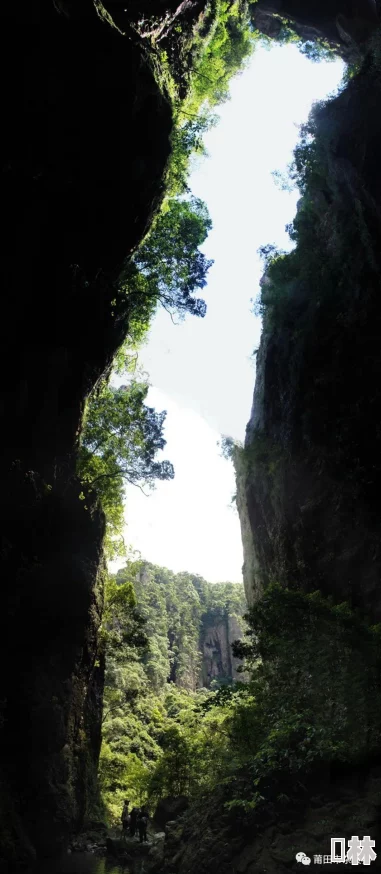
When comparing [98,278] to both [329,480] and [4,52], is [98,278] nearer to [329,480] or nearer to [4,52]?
[4,52]

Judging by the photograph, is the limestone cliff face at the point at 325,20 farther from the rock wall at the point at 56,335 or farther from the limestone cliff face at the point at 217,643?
the limestone cliff face at the point at 217,643

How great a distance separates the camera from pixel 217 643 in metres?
75.9

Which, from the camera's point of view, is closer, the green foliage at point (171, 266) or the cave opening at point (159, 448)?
the cave opening at point (159, 448)

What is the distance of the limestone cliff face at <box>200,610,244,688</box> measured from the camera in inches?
2884

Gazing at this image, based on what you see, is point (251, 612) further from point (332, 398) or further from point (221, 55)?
point (221, 55)

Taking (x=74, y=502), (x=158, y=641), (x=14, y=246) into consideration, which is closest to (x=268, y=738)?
(x=74, y=502)

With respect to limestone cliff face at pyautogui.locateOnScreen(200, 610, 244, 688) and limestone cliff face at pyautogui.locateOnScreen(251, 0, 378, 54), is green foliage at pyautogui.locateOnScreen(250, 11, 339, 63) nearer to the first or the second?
limestone cliff face at pyautogui.locateOnScreen(251, 0, 378, 54)

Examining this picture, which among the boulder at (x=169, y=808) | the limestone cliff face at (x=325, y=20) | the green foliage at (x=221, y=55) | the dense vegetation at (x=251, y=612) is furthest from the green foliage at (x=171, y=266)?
the boulder at (x=169, y=808)

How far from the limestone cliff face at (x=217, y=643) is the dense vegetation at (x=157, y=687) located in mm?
621

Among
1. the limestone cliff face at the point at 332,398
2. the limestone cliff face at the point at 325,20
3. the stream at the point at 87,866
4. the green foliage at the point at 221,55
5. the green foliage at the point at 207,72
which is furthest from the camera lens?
the limestone cliff face at the point at 325,20

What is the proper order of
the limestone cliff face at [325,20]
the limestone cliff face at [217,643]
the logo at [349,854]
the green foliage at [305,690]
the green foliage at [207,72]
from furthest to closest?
the limestone cliff face at [217,643] < the limestone cliff face at [325,20] < the green foliage at [207,72] < the green foliage at [305,690] < the logo at [349,854]

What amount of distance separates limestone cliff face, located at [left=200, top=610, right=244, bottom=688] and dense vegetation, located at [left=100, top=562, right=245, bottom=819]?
62 centimetres

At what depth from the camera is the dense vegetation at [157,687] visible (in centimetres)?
1911

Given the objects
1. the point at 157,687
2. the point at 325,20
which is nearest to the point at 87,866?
the point at 325,20
